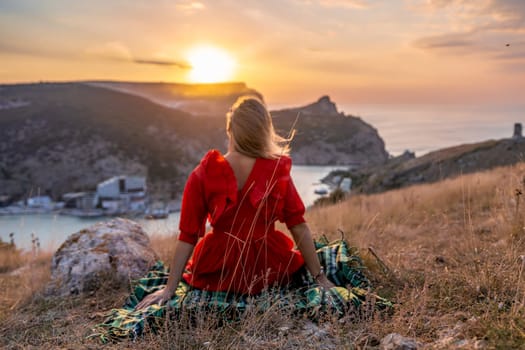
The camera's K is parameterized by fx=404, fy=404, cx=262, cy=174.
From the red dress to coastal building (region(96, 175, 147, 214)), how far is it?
A: 45560mm

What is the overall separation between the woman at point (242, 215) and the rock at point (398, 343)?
0.75 metres

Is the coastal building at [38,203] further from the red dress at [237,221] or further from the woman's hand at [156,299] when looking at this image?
the red dress at [237,221]

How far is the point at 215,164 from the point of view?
2648mm

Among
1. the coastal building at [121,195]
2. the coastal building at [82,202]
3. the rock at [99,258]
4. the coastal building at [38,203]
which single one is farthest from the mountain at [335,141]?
the rock at [99,258]

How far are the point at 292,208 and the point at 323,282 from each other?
552 millimetres

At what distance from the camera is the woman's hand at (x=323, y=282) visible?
277 cm

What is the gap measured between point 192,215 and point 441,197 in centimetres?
595

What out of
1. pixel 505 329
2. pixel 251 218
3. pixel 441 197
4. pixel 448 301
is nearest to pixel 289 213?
pixel 251 218

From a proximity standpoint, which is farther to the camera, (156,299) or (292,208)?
(292,208)

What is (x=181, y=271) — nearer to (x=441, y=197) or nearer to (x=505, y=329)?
(x=505, y=329)

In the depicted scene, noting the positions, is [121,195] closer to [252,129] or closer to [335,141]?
[252,129]

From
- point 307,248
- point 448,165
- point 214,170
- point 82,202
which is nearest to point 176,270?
point 214,170

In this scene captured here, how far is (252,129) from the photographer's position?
2627mm

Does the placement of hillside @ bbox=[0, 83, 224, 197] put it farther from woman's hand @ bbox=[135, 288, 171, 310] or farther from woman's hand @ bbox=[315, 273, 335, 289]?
woman's hand @ bbox=[315, 273, 335, 289]
